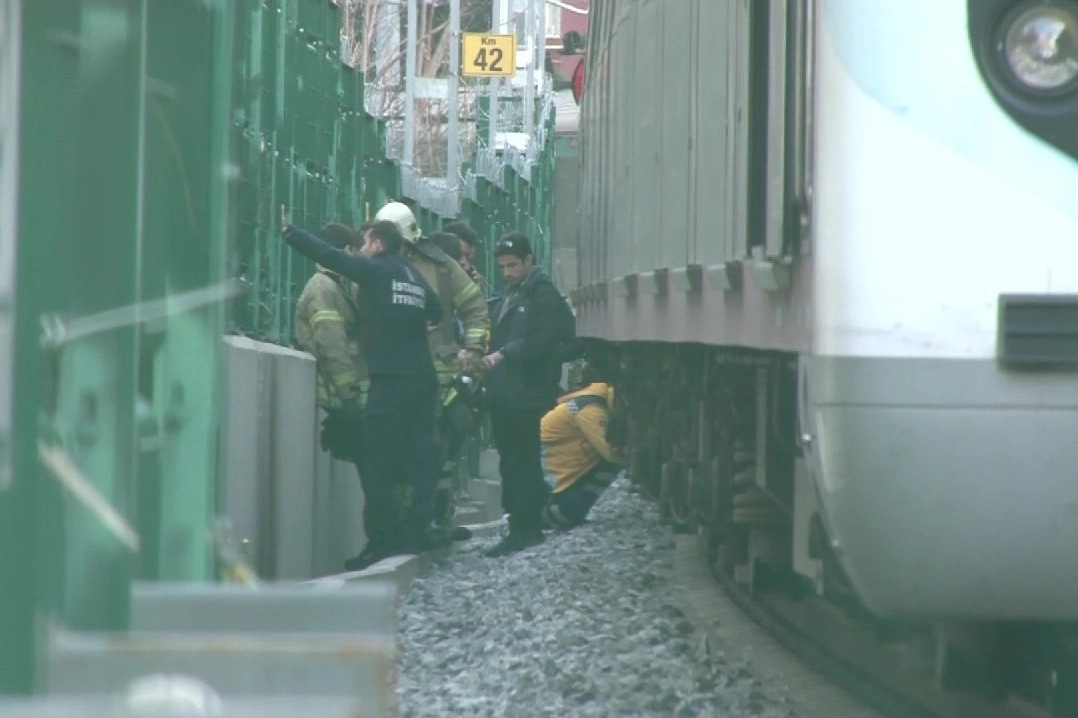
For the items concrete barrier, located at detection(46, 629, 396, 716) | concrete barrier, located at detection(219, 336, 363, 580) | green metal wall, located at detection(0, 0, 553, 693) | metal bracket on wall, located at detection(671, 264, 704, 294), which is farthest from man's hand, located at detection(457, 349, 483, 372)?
concrete barrier, located at detection(46, 629, 396, 716)

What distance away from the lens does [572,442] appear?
13.1 meters

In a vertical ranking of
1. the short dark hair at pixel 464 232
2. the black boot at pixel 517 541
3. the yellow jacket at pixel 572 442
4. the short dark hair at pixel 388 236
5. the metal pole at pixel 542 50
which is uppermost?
the metal pole at pixel 542 50

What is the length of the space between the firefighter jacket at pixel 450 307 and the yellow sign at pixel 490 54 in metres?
11.2

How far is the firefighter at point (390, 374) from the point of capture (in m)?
10.4

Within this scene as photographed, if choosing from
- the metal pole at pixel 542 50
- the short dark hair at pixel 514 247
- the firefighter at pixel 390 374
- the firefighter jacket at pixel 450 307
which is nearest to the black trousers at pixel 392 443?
the firefighter at pixel 390 374

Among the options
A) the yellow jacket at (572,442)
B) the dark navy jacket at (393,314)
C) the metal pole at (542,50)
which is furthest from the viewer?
the metal pole at (542,50)

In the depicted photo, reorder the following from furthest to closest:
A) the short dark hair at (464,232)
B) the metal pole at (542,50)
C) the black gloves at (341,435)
→ the metal pole at (542,50) < the short dark hair at (464,232) < the black gloves at (341,435)

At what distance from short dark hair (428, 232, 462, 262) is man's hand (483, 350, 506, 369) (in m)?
0.65

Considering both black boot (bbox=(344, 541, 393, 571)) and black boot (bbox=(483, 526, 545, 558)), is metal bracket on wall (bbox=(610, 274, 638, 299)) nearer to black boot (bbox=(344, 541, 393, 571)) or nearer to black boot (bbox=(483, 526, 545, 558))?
→ black boot (bbox=(483, 526, 545, 558))

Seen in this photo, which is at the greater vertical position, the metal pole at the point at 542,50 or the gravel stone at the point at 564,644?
the metal pole at the point at 542,50

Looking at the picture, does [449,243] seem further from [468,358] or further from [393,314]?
[393,314]

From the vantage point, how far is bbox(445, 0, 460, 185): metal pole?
62.8ft

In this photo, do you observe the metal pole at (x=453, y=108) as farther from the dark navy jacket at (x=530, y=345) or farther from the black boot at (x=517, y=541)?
the black boot at (x=517, y=541)

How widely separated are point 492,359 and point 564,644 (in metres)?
3.80
